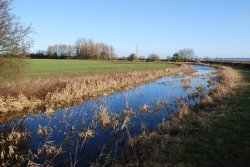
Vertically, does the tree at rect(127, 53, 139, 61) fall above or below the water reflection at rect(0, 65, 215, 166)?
above

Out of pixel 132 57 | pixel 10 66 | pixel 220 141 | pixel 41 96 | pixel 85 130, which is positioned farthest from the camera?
pixel 132 57

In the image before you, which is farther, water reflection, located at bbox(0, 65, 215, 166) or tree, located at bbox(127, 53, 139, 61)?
tree, located at bbox(127, 53, 139, 61)

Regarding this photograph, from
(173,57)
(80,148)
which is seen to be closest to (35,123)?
(80,148)

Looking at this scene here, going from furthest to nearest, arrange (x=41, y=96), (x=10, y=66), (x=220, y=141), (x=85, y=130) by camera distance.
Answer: (x=41, y=96) → (x=10, y=66) → (x=85, y=130) → (x=220, y=141)

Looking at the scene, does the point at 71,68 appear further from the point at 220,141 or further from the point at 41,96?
the point at 220,141

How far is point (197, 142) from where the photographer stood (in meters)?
9.59

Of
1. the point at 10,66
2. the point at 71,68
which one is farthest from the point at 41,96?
the point at 71,68

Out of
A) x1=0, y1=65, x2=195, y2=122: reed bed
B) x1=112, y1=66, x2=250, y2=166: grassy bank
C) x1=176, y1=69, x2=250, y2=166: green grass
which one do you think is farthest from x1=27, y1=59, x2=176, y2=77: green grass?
x1=176, y1=69, x2=250, y2=166: green grass

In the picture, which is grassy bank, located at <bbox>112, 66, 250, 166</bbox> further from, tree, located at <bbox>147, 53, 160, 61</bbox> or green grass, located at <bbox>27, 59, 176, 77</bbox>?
tree, located at <bbox>147, 53, 160, 61</bbox>

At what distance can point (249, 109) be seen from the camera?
48.1ft

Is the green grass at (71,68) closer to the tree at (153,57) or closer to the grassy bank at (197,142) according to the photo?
the grassy bank at (197,142)

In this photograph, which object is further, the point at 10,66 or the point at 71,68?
the point at 71,68

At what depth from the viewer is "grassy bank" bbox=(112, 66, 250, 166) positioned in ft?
26.5

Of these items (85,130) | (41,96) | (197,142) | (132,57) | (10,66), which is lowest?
(85,130)
